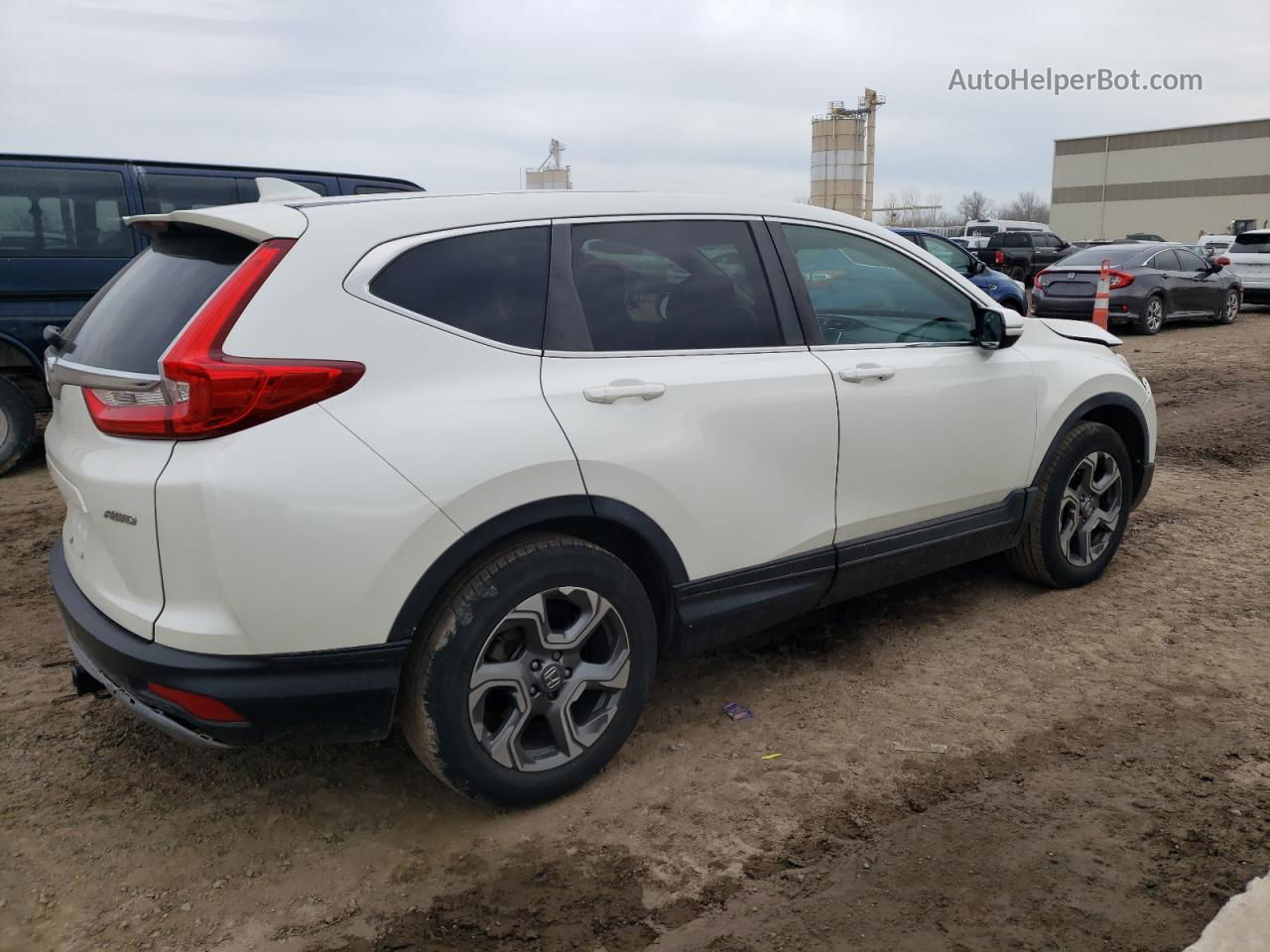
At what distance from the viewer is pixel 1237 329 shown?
1572 centimetres

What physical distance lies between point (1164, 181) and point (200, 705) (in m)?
77.4

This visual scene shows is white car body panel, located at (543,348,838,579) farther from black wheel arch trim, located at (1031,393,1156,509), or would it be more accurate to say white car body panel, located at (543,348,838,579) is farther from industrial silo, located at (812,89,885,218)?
industrial silo, located at (812,89,885,218)

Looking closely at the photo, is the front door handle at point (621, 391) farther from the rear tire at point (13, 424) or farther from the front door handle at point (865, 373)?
the rear tire at point (13, 424)

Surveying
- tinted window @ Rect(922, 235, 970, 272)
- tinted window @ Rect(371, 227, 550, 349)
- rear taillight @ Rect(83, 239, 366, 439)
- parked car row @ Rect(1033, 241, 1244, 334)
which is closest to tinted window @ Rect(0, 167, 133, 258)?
rear taillight @ Rect(83, 239, 366, 439)

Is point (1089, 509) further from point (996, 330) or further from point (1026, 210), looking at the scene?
point (1026, 210)

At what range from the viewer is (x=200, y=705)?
2404 millimetres

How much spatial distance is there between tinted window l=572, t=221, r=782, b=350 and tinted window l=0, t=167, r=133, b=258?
18.0ft

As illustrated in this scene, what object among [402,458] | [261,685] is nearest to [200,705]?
[261,685]

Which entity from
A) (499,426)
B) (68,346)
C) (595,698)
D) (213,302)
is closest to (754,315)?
(499,426)

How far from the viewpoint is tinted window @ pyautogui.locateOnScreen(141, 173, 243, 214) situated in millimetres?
7180

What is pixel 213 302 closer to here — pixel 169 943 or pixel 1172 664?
pixel 169 943

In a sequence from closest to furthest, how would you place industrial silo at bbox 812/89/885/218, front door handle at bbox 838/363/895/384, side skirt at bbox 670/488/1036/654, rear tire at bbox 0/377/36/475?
side skirt at bbox 670/488/1036/654, front door handle at bbox 838/363/895/384, rear tire at bbox 0/377/36/475, industrial silo at bbox 812/89/885/218

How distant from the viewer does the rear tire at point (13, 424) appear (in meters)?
7.11

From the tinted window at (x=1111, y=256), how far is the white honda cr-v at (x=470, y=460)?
13498 millimetres
